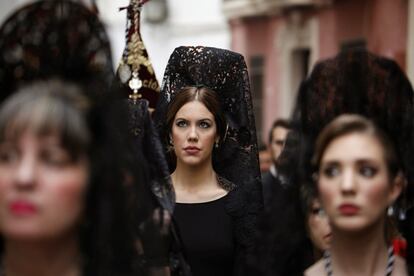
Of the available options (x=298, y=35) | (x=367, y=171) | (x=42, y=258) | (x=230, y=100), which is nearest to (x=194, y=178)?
(x=230, y=100)

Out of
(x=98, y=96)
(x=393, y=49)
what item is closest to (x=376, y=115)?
(x=98, y=96)

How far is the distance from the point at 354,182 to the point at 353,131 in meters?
0.20

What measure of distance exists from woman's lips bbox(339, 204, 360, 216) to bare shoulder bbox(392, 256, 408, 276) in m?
0.37

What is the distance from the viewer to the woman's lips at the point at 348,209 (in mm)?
3969

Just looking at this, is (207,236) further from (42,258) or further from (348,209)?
(42,258)

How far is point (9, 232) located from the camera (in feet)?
11.8

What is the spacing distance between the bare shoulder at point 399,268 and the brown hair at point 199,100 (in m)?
2.45

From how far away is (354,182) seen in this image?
13.1ft

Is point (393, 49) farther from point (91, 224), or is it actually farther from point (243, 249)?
point (91, 224)

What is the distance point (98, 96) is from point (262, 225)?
956 mm

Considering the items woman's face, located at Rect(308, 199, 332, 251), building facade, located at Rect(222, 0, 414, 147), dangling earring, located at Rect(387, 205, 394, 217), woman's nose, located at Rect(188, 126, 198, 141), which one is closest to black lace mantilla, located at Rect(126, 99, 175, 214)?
woman's nose, located at Rect(188, 126, 198, 141)

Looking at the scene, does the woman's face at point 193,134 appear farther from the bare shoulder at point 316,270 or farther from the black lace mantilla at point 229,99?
the bare shoulder at point 316,270

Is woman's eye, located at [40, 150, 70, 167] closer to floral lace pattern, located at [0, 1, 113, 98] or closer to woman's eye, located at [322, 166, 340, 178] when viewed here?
floral lace pattern, located at [0, 1, 113, 98]

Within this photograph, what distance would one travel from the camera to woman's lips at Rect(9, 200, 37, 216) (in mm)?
3512
